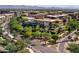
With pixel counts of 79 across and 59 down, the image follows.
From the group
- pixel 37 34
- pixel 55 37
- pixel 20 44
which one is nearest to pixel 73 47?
pixel 55 37

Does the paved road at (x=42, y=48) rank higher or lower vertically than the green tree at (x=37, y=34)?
lower

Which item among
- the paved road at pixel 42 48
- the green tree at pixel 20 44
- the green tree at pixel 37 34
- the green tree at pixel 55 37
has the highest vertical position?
the green tree at pixel 37 34

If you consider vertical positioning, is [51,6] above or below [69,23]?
above

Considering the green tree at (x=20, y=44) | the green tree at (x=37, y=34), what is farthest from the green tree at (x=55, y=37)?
the green tree at (x=20, y=44)

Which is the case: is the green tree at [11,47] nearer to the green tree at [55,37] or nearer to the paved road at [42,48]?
the paved road at [42,48]
